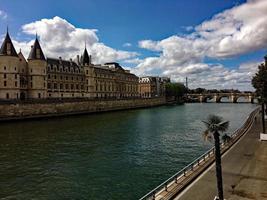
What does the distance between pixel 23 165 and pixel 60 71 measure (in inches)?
2836

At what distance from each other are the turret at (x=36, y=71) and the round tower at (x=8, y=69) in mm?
6156

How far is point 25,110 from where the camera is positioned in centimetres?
6438

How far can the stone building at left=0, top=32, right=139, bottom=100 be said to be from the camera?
2805 inches

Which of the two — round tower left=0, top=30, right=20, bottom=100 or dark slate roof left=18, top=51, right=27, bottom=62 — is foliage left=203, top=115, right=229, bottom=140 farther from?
dark slate roof left=18, top=51, right=27, bottom=62

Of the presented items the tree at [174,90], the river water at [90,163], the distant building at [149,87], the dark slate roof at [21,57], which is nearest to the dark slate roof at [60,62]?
the dark slate roof at [21,57]

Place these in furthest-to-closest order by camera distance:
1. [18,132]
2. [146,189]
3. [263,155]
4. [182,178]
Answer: [18,132] → [263,155] → [146,189] → [182,178]

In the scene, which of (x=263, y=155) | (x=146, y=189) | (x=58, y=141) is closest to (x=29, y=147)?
(x=58, y=141)

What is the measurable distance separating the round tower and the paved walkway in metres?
64.0

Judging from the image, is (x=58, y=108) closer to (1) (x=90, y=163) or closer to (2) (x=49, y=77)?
(2) (x=49, y=77)

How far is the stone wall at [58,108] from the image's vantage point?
60.6 m

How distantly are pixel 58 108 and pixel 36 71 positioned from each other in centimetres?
1420

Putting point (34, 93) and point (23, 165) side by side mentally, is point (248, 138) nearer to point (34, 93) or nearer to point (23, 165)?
point (23, 165)

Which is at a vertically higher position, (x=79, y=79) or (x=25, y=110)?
(x=79, y=79)

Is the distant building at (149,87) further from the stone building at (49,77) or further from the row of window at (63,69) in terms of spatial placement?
the row of window at (63,69)
